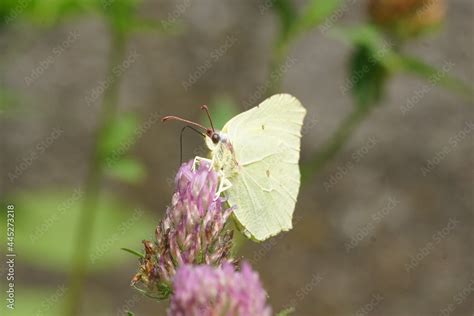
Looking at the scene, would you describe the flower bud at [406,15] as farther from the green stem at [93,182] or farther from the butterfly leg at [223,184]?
the butterfly leg at [223,184]

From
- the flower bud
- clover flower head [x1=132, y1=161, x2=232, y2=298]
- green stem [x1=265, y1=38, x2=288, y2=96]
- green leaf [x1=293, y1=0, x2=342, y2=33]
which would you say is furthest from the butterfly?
the flower bud

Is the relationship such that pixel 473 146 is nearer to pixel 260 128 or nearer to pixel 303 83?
pixel 303 83

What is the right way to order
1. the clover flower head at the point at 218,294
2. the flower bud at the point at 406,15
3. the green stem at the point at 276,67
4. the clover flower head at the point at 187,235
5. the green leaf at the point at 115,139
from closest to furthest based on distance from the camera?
the clover flower head at the point at 218,294 < the clover flower head at the point at 187,235 < the green stem at the point at 276,67 < the green leaf at the point at 115,139 < the flower bud at the point at 406,15

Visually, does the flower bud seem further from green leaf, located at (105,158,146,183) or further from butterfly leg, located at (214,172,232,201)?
butterfly leg, located at (214,172,232,201)

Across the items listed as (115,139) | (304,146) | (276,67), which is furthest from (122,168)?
(304,146)

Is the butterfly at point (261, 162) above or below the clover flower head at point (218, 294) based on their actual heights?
above

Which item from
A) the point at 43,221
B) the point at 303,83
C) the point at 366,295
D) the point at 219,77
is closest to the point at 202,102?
the point at 219,77

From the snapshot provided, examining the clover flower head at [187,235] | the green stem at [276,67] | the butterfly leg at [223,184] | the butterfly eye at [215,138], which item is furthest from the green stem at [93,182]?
the clover flower head at [187,235]
